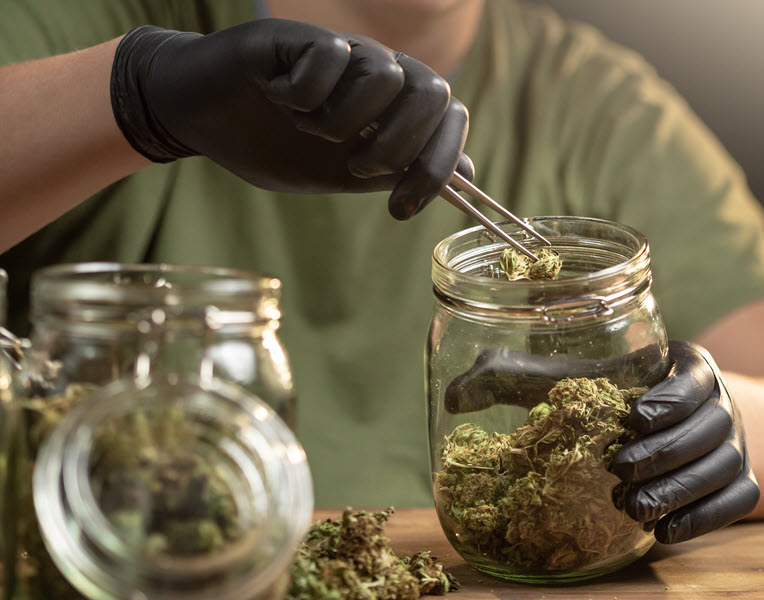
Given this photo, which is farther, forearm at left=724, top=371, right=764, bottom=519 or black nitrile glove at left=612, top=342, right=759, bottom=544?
forearm at left=724, top=371, right=764, bottom=519

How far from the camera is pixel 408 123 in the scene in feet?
1.82

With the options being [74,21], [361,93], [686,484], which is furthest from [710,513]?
[74,21]

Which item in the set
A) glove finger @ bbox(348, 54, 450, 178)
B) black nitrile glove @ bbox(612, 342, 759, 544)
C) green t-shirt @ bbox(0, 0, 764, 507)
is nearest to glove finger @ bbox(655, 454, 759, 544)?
black nitrile glove @ bbox(612, 342, 759, 544)

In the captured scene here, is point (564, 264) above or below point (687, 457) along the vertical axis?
above

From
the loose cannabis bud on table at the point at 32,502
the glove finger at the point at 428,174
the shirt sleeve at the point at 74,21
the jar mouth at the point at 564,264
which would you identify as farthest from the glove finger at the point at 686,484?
the shirt sleeve at the point at 74,21

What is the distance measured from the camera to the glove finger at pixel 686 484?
0.53 metres

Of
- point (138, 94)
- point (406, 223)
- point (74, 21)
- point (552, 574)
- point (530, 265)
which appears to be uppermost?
point (74, 21)

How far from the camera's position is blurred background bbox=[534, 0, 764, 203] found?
129 cm

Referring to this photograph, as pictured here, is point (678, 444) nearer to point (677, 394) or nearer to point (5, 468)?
point (677, 394)

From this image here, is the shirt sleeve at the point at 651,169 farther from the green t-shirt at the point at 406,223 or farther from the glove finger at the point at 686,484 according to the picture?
the glove finger at the point at 686,484

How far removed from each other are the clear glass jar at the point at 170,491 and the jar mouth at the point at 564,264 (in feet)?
0.79

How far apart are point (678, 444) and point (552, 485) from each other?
0.38 feet

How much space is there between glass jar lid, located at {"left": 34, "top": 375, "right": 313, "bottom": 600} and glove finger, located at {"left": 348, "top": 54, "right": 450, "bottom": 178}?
0.28m

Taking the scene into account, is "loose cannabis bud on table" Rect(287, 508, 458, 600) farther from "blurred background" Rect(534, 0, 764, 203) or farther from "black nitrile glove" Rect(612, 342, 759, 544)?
"blurred background" Rect(534, 0, 764, 203)
